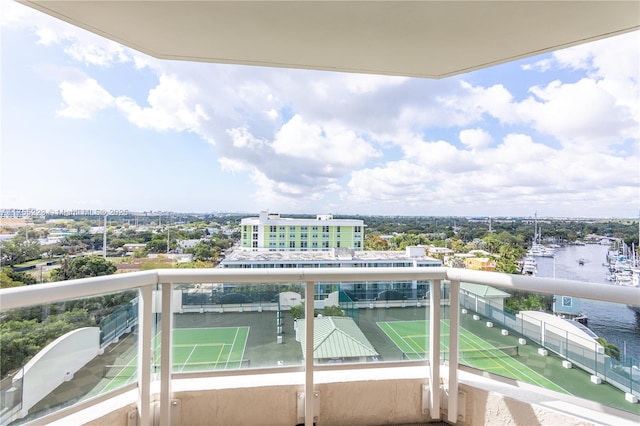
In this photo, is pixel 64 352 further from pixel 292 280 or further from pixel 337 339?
pixel 337 339

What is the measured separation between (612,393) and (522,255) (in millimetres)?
1074

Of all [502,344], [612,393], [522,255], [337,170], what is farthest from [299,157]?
[612,393]

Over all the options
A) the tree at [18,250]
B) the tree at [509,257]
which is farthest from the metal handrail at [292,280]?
the tree at [18,250]

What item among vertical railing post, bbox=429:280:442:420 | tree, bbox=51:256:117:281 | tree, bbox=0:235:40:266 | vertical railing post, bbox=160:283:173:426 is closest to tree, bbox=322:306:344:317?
vertical railing post, bbox=429:280:442:420

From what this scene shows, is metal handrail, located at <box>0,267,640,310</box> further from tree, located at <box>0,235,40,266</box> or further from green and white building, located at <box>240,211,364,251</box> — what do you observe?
tree, located at <box>0,235,40,266</box>

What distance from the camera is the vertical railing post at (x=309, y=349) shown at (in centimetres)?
158

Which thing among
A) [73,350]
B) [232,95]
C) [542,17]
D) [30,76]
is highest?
[232,95]

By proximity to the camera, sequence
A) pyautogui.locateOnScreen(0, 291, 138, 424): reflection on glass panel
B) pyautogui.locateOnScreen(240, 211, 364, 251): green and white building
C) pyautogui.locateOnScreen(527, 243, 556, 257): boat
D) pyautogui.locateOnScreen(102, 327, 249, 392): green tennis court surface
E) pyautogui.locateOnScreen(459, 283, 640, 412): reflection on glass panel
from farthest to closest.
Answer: pyautogui.locateOnScreen(240, 211, 364, 251): green and white building, pyautogui.locateOnScreen(527, 243, 556, 257): boat, pyautogui.locateOnScreen(102, 327, 249, 392): green tennis court surface, pyautogui.locateOnScreen(459, 283, 640, 412): reflection on glass panel, pyautogui.locateOnScreen(0, 291, 138, 424): reflection on glass panel

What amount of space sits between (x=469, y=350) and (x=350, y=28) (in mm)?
2009

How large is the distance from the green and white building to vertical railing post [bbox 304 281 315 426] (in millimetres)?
657

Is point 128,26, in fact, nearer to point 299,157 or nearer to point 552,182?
point 299,157

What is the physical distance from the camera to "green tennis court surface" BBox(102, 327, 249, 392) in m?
1.55

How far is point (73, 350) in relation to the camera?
1.33 metres

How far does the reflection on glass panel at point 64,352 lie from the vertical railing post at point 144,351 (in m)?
0.03
